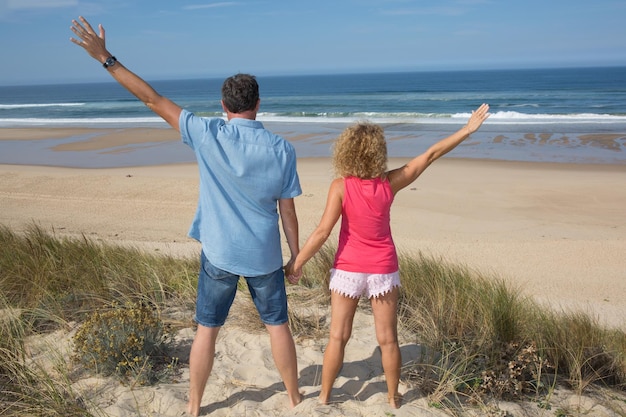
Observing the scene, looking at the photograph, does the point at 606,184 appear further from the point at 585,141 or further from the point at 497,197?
the point at 585,141

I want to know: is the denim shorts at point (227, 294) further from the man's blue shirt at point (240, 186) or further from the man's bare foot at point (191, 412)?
the man's bare foot at point (191, 412)

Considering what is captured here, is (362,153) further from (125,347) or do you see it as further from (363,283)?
(125,347)

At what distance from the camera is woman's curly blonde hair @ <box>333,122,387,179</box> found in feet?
11.1

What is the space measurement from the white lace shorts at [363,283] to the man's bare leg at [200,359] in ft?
2.44

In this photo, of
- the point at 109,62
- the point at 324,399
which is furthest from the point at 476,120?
the point at 109,62

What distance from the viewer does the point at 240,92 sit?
10.4ft

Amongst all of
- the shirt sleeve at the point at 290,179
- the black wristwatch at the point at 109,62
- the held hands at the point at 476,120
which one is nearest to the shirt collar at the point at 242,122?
the shirt sleeve at the point at 290,179

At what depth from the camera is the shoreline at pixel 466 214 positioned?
739 centimetres

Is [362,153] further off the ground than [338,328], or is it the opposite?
[362,153]

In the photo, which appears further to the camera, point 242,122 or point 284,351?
point 284,351

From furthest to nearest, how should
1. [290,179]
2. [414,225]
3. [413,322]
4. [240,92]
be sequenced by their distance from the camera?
[414,225] → [413,322] → [290,179] → [240,92]

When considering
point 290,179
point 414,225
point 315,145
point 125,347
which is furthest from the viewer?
point 315,145

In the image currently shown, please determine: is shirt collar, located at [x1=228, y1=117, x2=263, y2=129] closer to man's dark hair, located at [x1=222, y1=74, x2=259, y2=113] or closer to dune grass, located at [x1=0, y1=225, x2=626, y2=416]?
man's dark hair, located at [x1=222, y1=74, x2=259, y2=113]

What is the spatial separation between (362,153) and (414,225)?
6787 mm
